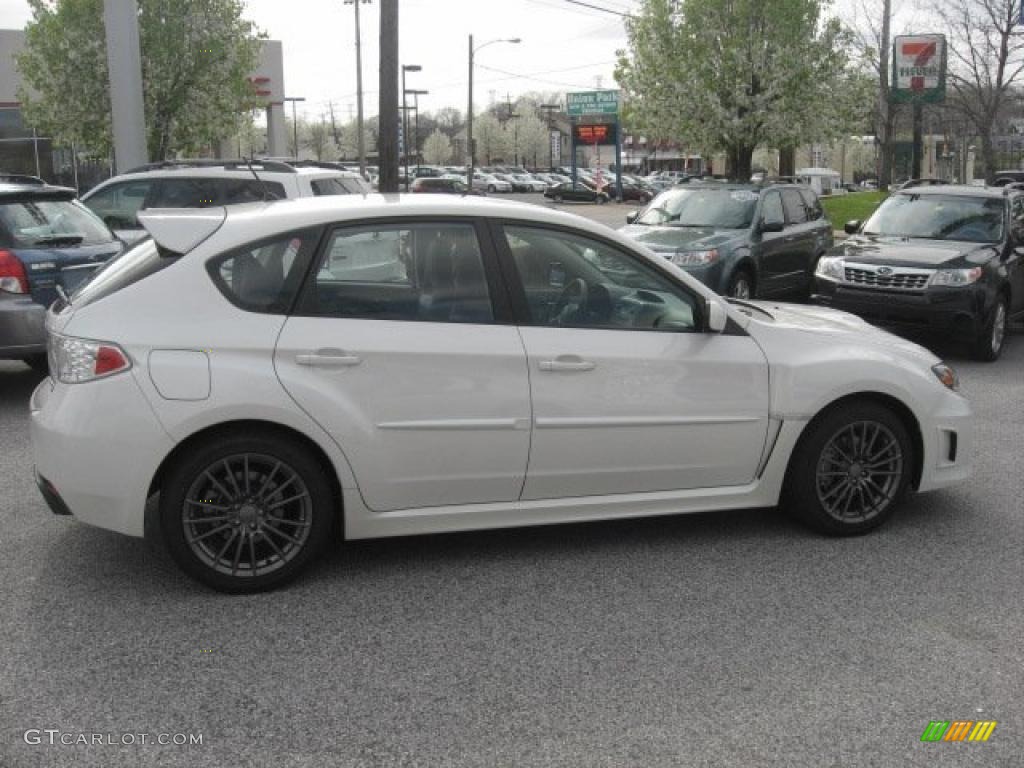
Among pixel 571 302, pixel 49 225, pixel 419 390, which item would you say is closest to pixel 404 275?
pixel 419 390

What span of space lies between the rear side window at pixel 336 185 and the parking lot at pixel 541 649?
5097 mm

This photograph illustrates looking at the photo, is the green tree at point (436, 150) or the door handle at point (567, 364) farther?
the green tree at point (436, 150)

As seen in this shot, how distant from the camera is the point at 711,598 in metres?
4.44

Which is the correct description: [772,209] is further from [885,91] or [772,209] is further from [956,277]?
[885,91]

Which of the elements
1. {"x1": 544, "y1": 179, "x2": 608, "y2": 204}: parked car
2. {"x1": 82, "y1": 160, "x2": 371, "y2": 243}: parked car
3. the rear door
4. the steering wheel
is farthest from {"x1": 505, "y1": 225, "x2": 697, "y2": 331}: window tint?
{"x1": 544, "y1": 179, "x2": 608, "y2": 204}: parked car

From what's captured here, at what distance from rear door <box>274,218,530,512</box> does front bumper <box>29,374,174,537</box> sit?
1.92 feet

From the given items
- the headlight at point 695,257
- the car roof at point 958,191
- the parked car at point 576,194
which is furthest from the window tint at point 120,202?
the parked car at point 576,194

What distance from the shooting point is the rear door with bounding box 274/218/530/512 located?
14.3 ft

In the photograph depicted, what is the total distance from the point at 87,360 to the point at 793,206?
1115cm

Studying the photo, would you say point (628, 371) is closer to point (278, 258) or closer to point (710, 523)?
point (710, 523)

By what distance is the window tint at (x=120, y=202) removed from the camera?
35.8 feet

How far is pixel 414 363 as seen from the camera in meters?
4.43

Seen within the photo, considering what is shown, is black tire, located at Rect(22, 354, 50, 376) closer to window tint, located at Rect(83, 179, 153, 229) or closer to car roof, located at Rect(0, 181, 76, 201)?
car roof, located at Rect(0, 181, 76, 201)

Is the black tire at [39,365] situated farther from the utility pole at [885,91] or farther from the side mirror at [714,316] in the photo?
the utility pole at [885,91]
